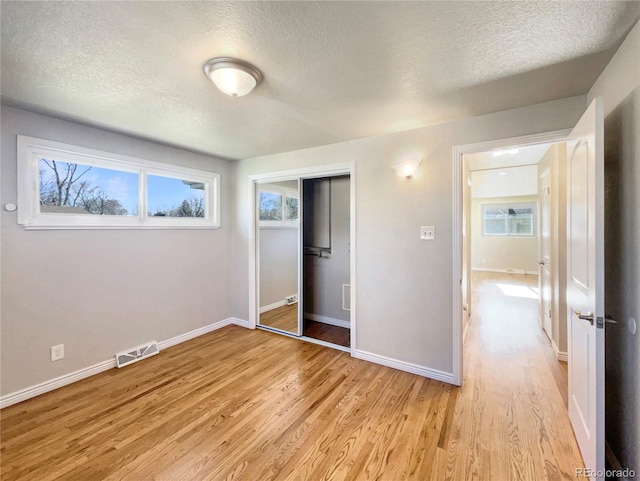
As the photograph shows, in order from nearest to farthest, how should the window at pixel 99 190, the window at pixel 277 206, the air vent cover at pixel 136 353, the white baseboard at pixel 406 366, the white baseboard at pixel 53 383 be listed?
the white baseboard at pixel 53 383 < the window at pixel 99 190 < the white baseboard at pixel 406 366 < the air vent cover at pixel 136 353 < the window at pixel 277 206

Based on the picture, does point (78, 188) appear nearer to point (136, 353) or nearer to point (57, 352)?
point (57, 352)

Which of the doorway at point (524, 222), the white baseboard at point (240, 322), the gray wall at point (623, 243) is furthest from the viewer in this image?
the white baseboard at point (240, 322)

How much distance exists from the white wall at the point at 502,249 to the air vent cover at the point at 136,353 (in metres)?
9.71

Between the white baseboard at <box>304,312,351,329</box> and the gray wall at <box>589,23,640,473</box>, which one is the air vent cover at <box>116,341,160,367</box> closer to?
the white baseboard at <box>304,312,351,329</box>

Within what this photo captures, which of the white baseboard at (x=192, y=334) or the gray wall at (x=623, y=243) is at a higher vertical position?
the gray wall at (x=623, y=243)

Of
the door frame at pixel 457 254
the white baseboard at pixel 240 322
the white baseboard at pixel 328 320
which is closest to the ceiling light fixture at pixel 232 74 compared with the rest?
the door frame at pixel 457 254

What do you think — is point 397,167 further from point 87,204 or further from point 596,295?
point 87,204

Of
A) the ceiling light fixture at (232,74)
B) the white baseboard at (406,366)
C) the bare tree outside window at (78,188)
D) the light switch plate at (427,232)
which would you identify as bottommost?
the white baseboard at (406,366)

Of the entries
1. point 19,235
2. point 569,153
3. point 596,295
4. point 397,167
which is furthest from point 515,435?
point 19,235

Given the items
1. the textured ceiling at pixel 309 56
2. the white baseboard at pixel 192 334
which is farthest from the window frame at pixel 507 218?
the white baseboard at pixel 192 334

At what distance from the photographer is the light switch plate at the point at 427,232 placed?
255 cm

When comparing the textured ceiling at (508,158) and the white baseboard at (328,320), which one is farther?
the white baseboard at (328,320)

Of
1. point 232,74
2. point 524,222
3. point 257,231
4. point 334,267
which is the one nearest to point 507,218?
point 524,222

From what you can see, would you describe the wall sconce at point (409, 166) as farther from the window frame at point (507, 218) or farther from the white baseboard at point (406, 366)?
the window frame at point (507, 218)
